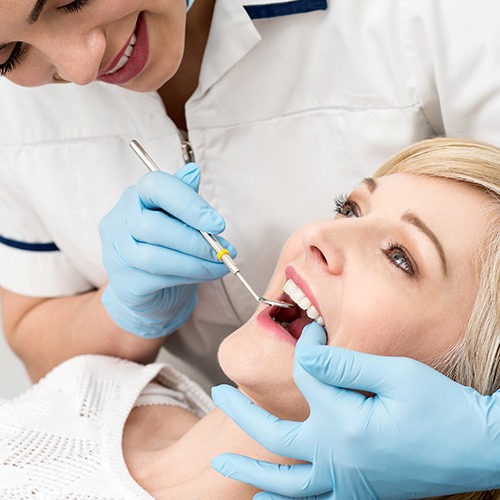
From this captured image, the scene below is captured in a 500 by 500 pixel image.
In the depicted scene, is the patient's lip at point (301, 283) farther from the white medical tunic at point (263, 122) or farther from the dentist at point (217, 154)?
the white medical tunic at point (263, 122)

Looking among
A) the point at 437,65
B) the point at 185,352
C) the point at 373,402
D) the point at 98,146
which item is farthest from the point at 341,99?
the point at 185,352

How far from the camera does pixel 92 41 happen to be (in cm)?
141

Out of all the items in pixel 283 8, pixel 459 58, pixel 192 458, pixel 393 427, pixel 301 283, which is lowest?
pixel 192 458

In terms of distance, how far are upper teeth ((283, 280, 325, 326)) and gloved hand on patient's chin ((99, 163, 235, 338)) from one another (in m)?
0.19

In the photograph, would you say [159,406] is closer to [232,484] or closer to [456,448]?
[232,484]

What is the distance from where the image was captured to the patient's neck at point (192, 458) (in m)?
1.53

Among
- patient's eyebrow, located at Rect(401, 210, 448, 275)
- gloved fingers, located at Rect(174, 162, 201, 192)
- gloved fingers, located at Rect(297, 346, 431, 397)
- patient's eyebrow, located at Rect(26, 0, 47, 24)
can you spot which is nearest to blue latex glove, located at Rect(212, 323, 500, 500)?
gloved fingers, located at Rect(297, 346, 431, 397)

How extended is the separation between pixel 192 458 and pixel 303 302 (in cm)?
42

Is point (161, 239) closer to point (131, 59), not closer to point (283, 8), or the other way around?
point (131, 59)

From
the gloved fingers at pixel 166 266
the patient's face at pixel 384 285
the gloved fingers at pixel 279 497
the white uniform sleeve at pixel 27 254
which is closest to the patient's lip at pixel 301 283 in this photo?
the patient's face at pixel 384 285

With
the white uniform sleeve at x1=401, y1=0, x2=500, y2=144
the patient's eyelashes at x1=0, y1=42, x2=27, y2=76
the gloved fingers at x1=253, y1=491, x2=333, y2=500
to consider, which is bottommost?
the gloved fingers at x1=253, y1=491, x2=333, y2=500

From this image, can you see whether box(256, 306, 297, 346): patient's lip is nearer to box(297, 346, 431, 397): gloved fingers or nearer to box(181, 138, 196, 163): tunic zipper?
box(297, 346, 431, 397): gloved fingers

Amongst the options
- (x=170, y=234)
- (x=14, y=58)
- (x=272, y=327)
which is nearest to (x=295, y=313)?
(x=272, y=327)

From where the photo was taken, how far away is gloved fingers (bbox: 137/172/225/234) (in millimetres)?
1561
